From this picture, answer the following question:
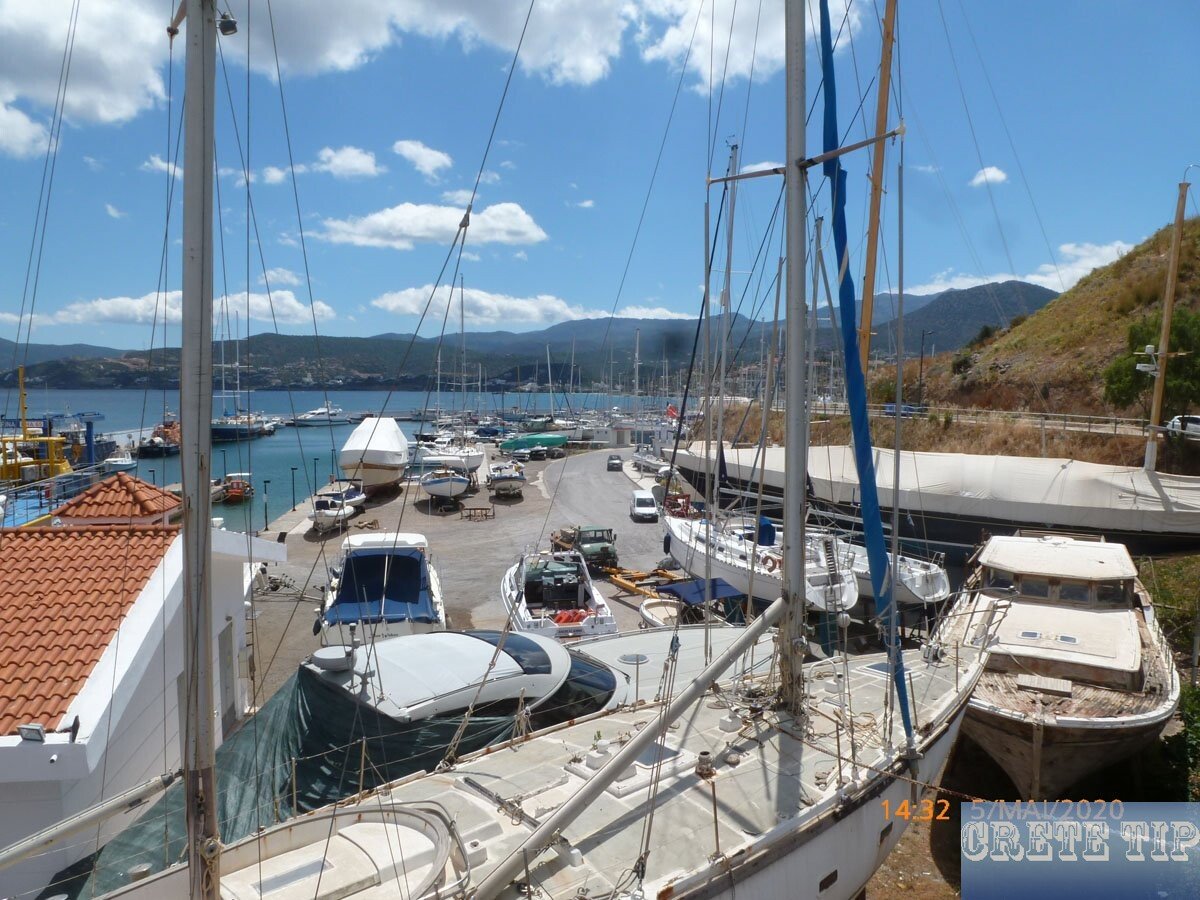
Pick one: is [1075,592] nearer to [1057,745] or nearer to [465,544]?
[1057,745]

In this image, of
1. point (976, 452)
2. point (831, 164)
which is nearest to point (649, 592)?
point (831, 164)

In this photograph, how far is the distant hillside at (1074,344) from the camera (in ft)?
121

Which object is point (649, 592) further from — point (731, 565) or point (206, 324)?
point (206, 324)

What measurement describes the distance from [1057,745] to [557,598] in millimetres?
11116

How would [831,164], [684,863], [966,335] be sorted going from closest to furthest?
[684,863] < [831,164] < [966,335]

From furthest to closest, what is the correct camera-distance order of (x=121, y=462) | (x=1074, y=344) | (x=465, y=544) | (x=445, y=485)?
1. (x=121, y=462)
2. (x=1074, y=344)
3. (x=445, y=485)
4. (x=465, y=544)

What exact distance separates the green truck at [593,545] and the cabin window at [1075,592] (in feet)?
46.6

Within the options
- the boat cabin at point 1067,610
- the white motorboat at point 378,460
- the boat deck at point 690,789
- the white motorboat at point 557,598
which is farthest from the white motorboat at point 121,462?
the boat cabin at point 1067,610

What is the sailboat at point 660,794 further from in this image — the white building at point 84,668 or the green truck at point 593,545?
the green truck at point 593,545

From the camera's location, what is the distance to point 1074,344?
40031 millimetres

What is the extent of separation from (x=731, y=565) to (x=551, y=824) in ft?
48.8

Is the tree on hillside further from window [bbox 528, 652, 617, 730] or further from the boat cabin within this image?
window [bbox 528, 652, 617, 730]

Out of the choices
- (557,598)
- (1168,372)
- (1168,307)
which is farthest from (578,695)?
(1168,372)

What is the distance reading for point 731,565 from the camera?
63.6 feet
